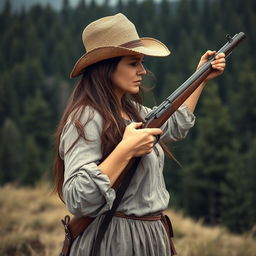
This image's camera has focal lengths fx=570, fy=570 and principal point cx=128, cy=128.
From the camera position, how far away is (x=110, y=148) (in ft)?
9.28

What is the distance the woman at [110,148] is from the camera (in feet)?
8.76

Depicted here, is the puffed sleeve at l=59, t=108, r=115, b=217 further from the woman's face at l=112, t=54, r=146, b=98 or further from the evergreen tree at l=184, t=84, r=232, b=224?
the evergreen tree at l=184, t=84, r=232, b=224

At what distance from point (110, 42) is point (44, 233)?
4668 mm

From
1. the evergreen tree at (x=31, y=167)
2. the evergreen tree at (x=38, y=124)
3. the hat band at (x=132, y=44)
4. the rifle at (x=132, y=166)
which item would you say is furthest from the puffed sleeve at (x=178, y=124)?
the evergreen tree at (x=38, y=124)

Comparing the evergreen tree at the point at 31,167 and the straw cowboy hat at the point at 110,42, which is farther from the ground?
the straw cowboy hat at the point at 110,42

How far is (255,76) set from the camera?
71.8 metres

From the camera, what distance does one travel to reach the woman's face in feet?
9.72

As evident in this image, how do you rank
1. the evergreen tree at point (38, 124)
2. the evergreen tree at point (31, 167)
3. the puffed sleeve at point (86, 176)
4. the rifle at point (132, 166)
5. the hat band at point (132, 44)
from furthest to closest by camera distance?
the evergreen tree at point (38, 124)
the evergreen tree at point (31, 167)
the hat band at point (132, 44)
the rifle at point (132, 166)
the puffed sleeve at point (86, 176)

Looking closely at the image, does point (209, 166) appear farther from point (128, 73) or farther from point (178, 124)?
point (128, 73)

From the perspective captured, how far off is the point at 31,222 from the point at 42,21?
380 ft

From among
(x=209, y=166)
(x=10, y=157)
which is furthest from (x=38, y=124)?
(x=209, y=166)

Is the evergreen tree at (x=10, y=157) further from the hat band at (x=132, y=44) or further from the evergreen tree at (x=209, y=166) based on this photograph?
the hat band at (x=132, y=44)

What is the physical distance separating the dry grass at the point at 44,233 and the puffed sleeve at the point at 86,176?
293cm

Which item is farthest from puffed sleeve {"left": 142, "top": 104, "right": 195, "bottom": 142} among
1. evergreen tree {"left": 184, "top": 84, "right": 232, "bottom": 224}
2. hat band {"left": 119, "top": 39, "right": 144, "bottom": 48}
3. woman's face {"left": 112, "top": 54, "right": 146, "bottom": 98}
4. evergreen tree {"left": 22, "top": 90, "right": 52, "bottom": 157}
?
evergreen tree {"left": 22, "top": 90, "right": 52, "bottom": 157}
